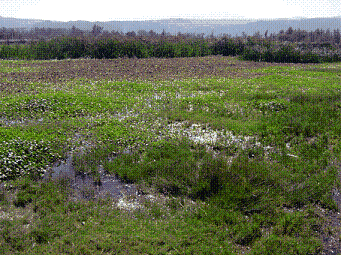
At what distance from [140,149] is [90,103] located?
15.7 feet

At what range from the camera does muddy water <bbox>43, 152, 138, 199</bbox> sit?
6922 millimetres

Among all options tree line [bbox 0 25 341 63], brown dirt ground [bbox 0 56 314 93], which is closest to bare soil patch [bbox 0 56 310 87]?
brown dirt ground [bbox 0 56 314 93]

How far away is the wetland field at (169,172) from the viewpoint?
5.50 meters

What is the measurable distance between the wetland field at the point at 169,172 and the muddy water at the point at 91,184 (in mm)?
38

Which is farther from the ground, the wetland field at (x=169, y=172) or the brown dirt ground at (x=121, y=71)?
the brown dirt ground at (x=121, y=71)

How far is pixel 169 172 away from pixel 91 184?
6.42 ft

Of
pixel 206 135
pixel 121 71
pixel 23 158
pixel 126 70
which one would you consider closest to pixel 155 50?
pixel 126 70

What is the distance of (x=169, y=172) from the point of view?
764 centimetres

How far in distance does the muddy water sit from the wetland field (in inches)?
1.5

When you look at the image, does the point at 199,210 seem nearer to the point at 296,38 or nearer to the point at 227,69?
the point at 227,69

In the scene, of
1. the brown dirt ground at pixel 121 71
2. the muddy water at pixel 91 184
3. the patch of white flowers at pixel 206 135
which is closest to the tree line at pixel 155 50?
the brown dirt ground at pixel 121 71

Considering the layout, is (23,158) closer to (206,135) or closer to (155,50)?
(206,135)

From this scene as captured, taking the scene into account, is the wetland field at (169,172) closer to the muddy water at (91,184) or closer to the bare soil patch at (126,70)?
the muddy water at (91,184)

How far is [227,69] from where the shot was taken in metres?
22.9
